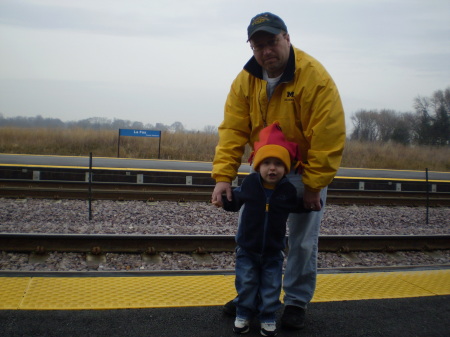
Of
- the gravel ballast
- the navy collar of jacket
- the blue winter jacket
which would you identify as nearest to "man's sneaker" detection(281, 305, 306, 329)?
the blue winter jacket

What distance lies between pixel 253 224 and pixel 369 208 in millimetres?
7311

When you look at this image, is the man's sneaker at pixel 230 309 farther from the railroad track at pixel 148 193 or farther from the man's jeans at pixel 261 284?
the railroad track at pixel 148 193

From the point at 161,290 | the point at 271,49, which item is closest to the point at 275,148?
the point at 271,49

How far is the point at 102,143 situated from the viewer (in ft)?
79.0

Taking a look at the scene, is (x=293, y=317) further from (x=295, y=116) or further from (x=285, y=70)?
(x=285, y=70)

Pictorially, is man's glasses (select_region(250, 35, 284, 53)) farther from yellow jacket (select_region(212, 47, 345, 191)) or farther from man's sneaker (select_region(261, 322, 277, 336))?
man's sneaker (select_region(261, 322, 277, 336))

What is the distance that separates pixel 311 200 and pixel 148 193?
21.3 feet

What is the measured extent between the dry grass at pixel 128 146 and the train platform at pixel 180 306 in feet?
58.4

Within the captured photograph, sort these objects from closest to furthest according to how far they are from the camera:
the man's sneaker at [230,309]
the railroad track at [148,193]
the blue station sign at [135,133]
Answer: the man's sneaker at [230,309] < the railroad track at [148,193] < the blue station sign at [135,133]

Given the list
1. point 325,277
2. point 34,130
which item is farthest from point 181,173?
point 34,130

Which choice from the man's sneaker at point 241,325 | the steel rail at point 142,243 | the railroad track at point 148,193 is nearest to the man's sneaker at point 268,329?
the man's sneaker at point 241,325

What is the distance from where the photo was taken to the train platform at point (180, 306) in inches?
117

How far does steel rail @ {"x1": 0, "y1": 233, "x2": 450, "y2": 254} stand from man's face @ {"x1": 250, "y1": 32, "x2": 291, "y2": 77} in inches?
118

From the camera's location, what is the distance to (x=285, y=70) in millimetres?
2941
